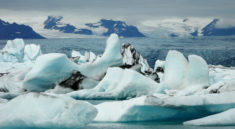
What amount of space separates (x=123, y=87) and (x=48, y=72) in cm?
365

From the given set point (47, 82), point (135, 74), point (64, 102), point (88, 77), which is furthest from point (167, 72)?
point (64, 102)

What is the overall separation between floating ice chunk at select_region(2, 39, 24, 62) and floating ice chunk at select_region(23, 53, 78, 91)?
1832cm

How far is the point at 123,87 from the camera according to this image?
1628cm

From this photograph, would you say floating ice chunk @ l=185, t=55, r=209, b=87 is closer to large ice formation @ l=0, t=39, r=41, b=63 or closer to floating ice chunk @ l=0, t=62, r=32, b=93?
floating ice chunk @ l=0, t=62, r=32, b=93

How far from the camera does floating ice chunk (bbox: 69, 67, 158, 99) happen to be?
1627 centimetres

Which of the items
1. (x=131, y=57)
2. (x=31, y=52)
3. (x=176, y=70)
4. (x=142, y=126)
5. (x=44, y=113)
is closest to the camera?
(x=44, y=113)

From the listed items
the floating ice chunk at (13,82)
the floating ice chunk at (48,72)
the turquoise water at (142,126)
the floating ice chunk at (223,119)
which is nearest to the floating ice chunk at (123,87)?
the floating ice chunk at (48,72)

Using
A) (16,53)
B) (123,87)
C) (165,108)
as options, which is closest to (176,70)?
(123,87)

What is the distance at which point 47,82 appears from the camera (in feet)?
61.2

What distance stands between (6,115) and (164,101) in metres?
2.92

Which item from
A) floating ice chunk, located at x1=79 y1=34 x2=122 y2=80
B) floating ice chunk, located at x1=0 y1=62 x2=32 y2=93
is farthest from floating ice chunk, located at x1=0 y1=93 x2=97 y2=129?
floating ice chunk, located at x1=79 y1=34 x2=122 y2=80

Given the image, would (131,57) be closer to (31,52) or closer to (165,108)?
(165,108)

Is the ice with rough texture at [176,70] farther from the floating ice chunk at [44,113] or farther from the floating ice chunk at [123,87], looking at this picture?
the floating ice chunk at [44,113]

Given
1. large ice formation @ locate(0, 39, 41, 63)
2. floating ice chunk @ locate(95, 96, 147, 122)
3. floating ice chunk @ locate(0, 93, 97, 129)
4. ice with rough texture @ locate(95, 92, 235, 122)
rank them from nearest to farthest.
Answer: floating ice chunk @ locate(0, 93, 97, 129)
ice with rough texture @ locate(95, 92, 235, 122)
floating ice chunk @ locate(95, 96, 147, 122)
large ice formation @ locate(0, 39, 41, 63)
